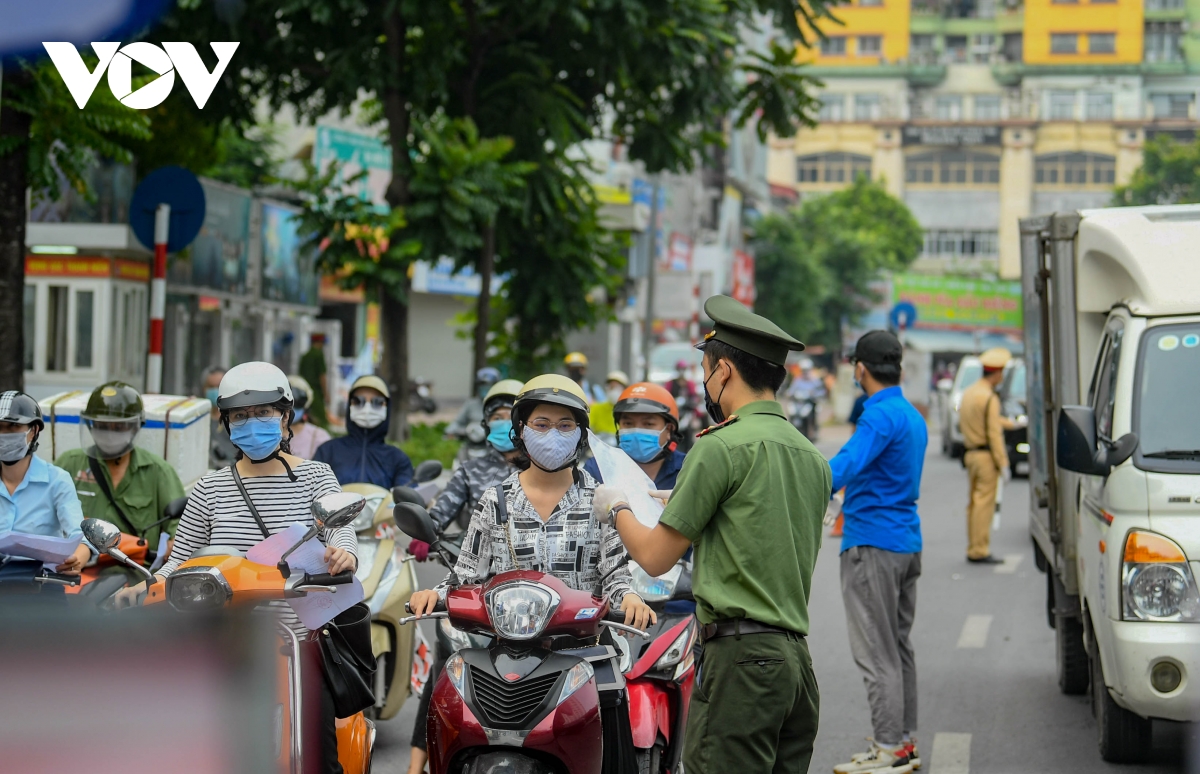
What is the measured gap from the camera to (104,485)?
623 centimetres

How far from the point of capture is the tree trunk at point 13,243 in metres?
10.4

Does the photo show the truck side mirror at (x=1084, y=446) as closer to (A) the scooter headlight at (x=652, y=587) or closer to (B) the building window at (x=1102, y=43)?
(A) the scooter headlight at (x=652, y=587)

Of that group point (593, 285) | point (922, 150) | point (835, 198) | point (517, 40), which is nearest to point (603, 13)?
point (517, 40)

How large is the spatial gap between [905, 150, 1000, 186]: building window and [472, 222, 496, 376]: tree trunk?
82162 mm

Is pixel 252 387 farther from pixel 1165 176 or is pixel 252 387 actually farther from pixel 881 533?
pixel 1165 176

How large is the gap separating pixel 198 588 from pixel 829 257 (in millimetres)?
63491

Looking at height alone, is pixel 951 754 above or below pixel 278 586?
below

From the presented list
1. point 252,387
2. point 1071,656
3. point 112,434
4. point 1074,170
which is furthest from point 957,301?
point 252,387

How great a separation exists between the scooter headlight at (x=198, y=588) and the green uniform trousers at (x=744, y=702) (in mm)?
1304

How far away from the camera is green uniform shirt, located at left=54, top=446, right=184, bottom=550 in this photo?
6230mm

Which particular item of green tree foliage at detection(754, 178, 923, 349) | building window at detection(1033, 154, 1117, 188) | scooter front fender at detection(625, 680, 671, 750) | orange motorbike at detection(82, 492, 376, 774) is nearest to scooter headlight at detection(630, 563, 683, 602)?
scooter front fender at detection(625, 680, 671, 750)

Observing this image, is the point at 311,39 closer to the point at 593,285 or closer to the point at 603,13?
the point at 603,13

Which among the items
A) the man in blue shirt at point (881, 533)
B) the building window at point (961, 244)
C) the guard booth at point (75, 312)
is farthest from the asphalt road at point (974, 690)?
the building window at point (961, 244)

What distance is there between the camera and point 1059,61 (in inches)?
3819
